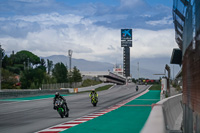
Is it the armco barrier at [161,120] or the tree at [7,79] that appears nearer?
the armco barrier at [161,120]

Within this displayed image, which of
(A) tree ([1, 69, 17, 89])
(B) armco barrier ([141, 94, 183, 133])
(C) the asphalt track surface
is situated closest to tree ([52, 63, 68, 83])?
(A) tree ([1, 69, 17, 89])

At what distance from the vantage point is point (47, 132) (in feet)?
39.5

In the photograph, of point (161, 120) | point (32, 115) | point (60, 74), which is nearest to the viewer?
point (161, 120)

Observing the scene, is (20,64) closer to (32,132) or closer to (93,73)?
(93,73)

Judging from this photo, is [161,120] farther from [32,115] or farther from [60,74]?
[60,74]

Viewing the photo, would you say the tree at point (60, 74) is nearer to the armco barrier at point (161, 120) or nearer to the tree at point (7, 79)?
the tree at point (7, 79)

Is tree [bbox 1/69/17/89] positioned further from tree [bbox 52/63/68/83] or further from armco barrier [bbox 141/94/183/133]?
armco barrier [bbox 141/94/183/133]

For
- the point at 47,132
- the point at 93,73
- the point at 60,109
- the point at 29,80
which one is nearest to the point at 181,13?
the point at 47,132

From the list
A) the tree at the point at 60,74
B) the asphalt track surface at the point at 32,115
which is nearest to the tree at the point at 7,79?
the tree at the point at 60,74

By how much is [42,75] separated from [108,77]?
80923 millimetres

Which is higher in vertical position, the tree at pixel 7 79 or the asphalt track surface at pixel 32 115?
the tree at pixel 7 79

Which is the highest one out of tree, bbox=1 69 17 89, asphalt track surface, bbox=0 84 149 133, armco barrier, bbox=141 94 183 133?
tree, bbox=1 69 17 89

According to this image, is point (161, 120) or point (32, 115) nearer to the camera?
point (161, 120)

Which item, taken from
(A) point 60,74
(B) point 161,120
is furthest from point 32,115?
(A) point 60,74
